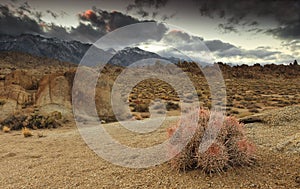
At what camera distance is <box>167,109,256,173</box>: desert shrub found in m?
4.43

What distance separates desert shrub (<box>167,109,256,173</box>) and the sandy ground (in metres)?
0.16

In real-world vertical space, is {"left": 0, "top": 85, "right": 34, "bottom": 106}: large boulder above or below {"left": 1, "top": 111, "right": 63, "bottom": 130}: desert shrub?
above

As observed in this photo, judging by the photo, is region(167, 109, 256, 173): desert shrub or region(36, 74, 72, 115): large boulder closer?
region(167, 109, 256, 173): desert shrub

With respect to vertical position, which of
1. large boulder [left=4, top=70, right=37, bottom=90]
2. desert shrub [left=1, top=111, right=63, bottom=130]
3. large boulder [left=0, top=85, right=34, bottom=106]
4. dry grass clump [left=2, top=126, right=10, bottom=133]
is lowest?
dry grass clump [left=2, top=126, right=10, bottom=133]

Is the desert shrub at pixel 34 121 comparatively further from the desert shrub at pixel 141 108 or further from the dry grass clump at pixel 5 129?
the desert shrub at pixel 141 108

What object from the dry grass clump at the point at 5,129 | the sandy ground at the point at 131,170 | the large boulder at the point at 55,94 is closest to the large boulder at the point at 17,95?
the large boulder at the point at 55,94

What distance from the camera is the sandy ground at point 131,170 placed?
424 cm

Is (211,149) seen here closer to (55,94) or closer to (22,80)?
(55,94)

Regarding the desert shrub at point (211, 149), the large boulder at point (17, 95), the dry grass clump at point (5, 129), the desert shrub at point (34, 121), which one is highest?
the large boulder at point (17, 95)

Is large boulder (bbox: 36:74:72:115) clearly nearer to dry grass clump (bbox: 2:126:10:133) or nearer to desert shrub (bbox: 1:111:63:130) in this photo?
desert shrub (bbox: 1:111:63:130)

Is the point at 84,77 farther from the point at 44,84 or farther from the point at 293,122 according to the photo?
the point at 293,122

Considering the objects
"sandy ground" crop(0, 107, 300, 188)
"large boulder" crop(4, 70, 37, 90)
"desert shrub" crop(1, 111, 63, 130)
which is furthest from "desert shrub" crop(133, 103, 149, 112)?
"sandy ground" crop(0, 107, 300, 188)

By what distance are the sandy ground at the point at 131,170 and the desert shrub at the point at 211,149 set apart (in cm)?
16

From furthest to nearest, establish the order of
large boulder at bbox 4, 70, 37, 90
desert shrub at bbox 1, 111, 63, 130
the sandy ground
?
large boulder at bbox 4, 70, 37, 90 < desert shrub at bbox 1, 111, 63, 130 < the sandy ground
